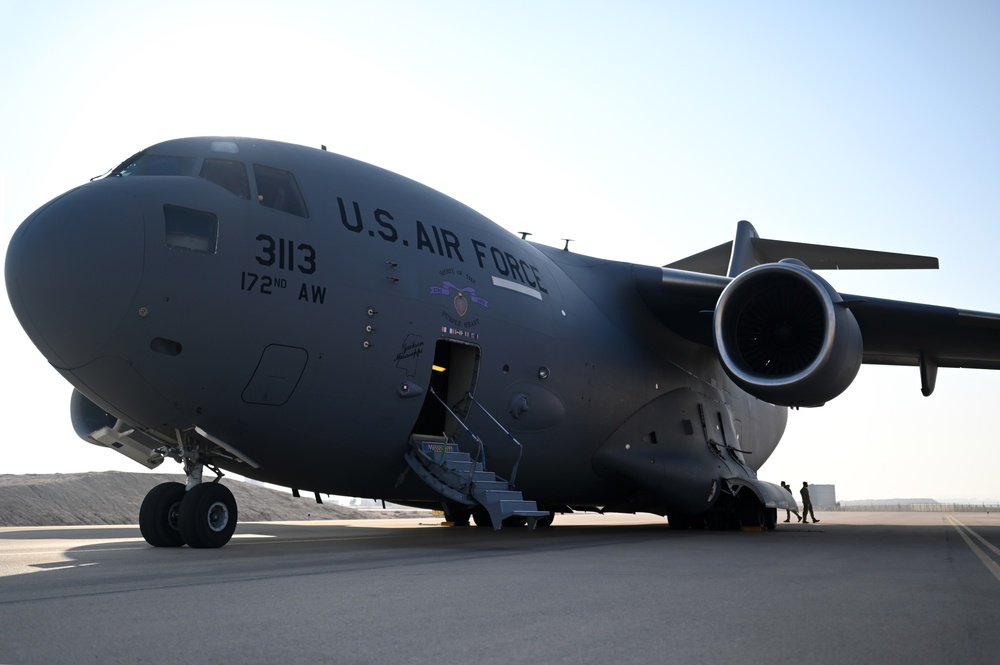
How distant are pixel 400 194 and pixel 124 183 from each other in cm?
307

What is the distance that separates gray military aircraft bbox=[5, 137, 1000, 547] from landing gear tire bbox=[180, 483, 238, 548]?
2 cm

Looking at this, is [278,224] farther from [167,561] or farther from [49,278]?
[167,561]

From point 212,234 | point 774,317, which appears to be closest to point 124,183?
point 212,234

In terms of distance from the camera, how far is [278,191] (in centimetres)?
890

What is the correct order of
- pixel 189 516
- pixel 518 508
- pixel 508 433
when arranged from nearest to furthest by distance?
pixel 189 516 < pixel 518 508 < pixel 508 433

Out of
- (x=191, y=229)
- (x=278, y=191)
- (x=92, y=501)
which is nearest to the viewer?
(x=191, y=229)

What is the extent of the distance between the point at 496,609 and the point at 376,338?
200 inches

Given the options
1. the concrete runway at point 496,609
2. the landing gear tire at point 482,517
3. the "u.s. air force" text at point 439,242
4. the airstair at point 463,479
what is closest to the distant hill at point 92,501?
the landing gear tire at point 482,517

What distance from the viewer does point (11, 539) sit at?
1159 cm

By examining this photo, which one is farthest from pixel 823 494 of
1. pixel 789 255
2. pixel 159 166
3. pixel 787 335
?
pixel 159 166

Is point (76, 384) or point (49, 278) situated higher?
point (49, 278)

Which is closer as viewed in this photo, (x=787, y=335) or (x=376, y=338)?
(x=376, y=338)

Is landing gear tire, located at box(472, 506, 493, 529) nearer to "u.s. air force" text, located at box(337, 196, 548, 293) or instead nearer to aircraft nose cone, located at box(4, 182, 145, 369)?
"u.s. air force" text, located at box(337, 196, 548, 293)

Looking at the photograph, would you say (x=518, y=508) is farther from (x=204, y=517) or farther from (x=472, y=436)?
(x=204, y=517)
